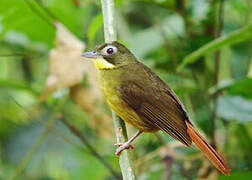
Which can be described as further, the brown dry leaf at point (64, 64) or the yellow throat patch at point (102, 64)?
the yellow throat patch at point (102, 64)

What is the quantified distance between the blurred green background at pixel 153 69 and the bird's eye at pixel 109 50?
174 mm

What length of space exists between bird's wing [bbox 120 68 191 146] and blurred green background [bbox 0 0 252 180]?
0.92ft

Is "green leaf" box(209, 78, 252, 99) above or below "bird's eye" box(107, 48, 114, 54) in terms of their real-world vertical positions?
below

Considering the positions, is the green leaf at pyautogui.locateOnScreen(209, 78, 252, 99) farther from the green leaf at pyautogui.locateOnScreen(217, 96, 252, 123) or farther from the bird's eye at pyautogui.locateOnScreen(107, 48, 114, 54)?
the bird's eye at pyautogui.locateOnScreen(107, 48, 114, 54)

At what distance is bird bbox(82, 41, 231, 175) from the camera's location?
102 inches

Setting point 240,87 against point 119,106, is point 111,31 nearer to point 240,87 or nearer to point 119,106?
point 119,106

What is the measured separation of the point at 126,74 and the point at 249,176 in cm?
100

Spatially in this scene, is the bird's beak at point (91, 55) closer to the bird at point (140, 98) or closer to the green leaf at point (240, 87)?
the bird at point (140, 98)

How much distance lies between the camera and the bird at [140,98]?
2.59 metres

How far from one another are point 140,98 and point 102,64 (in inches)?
14.9

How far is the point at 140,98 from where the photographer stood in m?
2.69

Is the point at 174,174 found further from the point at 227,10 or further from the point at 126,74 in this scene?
the point at 227,10

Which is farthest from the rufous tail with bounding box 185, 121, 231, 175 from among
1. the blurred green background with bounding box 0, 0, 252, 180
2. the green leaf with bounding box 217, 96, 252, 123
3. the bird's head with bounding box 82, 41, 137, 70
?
the bird's head with bounding box 82, 41, 137, 70

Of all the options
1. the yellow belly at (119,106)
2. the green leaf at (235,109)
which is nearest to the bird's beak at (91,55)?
the yellow belly at (119,106)
